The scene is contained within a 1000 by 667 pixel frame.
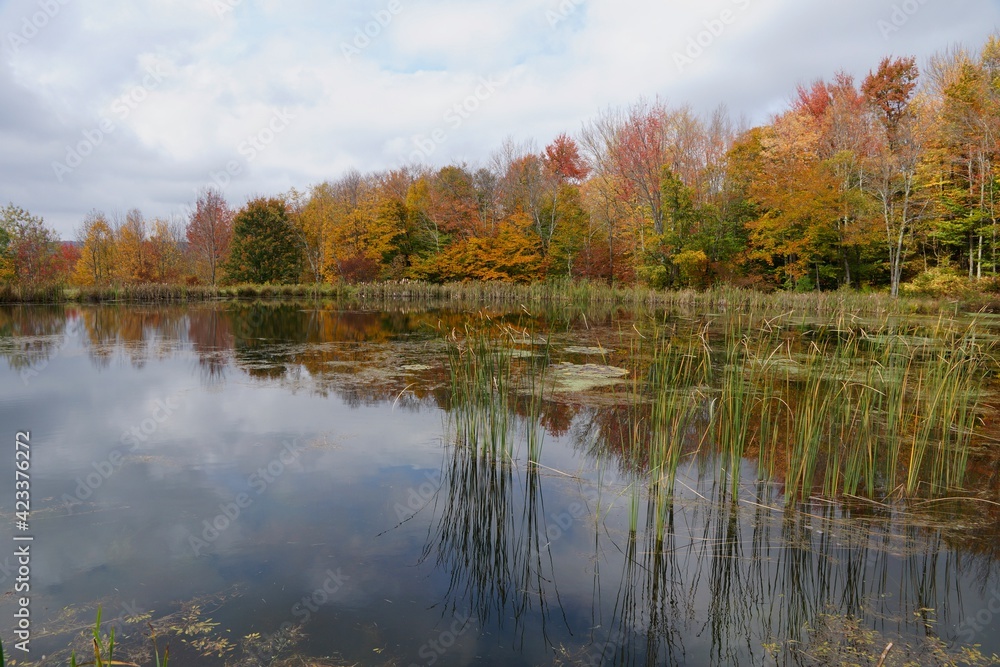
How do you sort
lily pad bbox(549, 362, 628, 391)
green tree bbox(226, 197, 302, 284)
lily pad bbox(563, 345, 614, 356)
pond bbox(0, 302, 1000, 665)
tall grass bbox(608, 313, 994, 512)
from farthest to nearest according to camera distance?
green tree bbox(226, 197, 302, 284) → lily pad bbox(563, 345, 614, 356) → lily pad bbox(549, 362, 628, 391) → tall grass bbox(608, 313, 994, 512) → pond bbox(0, 302, 1000, 665)

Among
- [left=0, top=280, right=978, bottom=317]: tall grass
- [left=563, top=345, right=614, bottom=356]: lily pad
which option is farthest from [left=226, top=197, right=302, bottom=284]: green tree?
[left=563, top=345, right=614, bottom=356]: lily pad

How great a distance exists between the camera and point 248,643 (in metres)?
2.08

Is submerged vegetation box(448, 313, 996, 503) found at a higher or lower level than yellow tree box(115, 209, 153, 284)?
lower

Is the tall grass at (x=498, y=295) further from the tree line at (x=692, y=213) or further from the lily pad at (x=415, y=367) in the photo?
the lily pad at (x=415, y=367)

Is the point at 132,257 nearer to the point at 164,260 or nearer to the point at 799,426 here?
the point at 164,260

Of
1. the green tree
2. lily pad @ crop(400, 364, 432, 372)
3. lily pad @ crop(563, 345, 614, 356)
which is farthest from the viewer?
the green tree

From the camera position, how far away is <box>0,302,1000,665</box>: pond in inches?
84.4

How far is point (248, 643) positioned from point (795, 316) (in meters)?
15.4

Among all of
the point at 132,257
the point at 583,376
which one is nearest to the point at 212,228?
the point at 132,257

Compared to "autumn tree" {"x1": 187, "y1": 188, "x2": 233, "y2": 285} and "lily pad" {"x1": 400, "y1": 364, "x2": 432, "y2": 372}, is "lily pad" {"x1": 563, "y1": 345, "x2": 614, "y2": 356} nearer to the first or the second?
"lily pad" {"x1": 400, "y1": 364, "x2": 432, "y2": 372}
